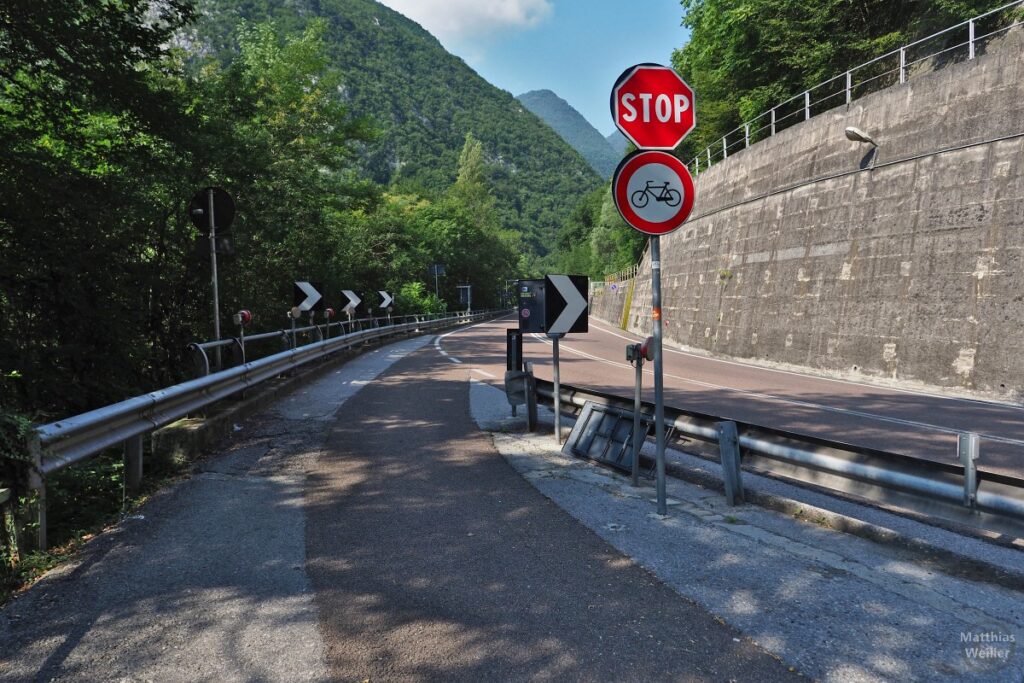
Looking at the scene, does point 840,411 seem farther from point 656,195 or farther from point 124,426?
point 124,426

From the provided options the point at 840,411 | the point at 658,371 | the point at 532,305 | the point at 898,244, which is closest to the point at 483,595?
the point at 658,371

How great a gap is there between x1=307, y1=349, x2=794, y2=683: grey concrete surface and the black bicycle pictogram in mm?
2446

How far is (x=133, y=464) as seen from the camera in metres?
5.30

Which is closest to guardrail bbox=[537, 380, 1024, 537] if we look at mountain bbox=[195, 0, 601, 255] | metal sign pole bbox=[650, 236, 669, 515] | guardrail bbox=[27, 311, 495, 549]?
metal sign pole bbox=[650, 236, 669, 515]

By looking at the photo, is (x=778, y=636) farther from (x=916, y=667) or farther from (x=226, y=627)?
(x=226, y=627)

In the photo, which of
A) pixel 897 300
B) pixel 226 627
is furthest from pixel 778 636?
pixel 897 300

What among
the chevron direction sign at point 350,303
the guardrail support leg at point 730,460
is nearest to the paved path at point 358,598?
the guardrail support leg at point 730,460

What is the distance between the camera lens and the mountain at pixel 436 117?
450 feet

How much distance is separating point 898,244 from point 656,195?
1345 cm

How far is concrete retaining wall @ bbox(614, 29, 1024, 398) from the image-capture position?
13.1 meters

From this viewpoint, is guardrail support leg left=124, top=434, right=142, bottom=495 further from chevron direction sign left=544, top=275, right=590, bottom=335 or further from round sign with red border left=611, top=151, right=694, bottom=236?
round sign with red border left=611, top=151, right=694, bottom=236

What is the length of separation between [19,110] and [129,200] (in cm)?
180

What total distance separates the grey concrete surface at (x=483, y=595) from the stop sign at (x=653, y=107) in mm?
3061

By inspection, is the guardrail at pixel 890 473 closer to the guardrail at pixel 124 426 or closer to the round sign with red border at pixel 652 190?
the round sign with red border at pixel 652 190
